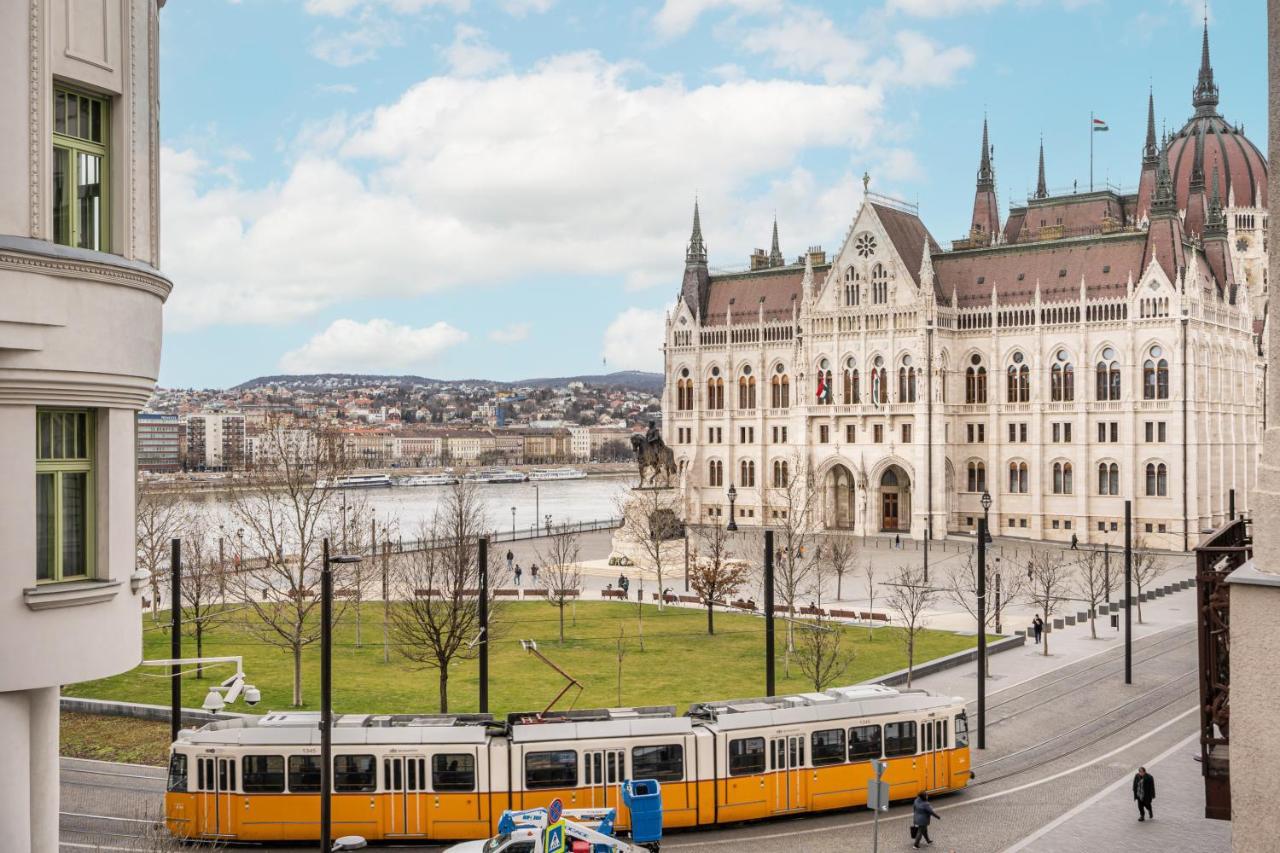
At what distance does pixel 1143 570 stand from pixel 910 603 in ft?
79.7

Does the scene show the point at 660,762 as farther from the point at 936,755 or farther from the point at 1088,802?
the point at 1088,802

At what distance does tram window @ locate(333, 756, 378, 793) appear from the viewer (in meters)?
20.9

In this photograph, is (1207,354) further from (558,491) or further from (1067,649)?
(558,491)

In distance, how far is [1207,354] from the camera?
251 ft

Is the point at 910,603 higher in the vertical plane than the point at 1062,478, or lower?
lower

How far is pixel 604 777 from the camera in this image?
21172 millimetres

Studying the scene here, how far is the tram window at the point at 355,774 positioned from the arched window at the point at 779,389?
7560 cm

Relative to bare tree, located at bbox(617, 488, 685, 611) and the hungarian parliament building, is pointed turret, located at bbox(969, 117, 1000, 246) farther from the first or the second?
bare tree, located at bbox(617, 488, 685, 611)

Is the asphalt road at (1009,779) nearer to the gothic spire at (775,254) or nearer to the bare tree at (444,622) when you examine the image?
the bare tree at (444,622)

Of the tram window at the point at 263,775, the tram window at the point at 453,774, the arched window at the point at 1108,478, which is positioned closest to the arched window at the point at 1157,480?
the arched window at the point at 1108,478

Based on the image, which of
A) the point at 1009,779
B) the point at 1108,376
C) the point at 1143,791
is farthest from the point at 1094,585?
the point at 1143,791

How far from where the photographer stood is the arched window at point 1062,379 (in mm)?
79688

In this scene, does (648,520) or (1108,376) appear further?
(1108,376)

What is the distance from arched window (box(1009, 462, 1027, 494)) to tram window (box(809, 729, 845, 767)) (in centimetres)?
6320
